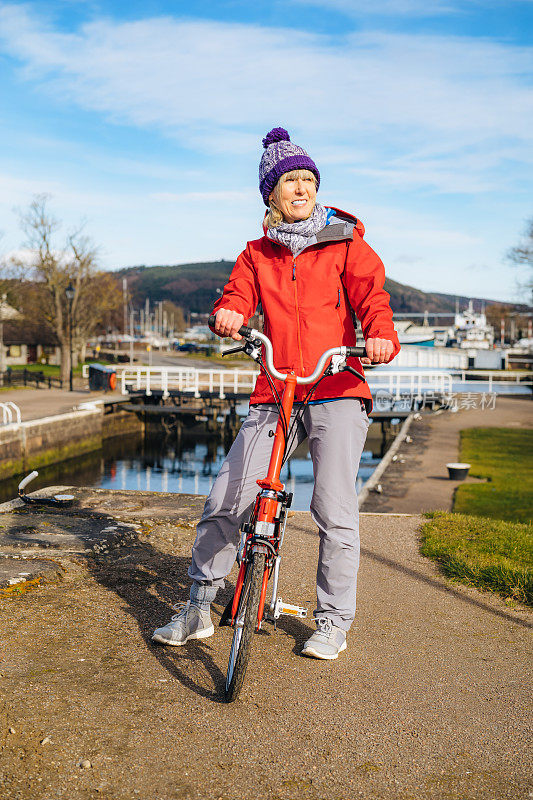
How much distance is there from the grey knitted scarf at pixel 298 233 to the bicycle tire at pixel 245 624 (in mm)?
1404

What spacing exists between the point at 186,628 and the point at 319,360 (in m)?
1.38

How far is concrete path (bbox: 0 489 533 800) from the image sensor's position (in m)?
2.41

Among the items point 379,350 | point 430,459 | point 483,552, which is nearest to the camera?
point 379,350

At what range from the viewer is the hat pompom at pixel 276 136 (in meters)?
3.77

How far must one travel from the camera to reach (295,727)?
9.07 ft

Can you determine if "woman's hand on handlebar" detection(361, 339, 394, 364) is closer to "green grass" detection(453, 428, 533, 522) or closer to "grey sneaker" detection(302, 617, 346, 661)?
"grey sneaker" detection(302, 617, 346, 661)

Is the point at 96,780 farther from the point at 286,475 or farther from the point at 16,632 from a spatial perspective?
the point at 286,475

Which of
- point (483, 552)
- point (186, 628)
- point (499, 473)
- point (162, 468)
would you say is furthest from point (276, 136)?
point (162, 468)

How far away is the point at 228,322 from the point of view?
326 cm

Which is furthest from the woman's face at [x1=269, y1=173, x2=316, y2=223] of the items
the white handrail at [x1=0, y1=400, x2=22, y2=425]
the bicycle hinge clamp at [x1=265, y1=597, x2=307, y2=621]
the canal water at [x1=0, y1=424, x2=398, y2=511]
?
the white handrail at [x1=0, y1=400, x2=22, y2=425]

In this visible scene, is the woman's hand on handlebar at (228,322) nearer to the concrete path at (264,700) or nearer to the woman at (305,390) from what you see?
the woman at (305,390)

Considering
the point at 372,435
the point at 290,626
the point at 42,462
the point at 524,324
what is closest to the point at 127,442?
the point at 42,462

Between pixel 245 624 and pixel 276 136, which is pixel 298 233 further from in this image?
pixel 245 624

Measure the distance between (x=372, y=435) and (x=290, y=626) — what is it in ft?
99.3
